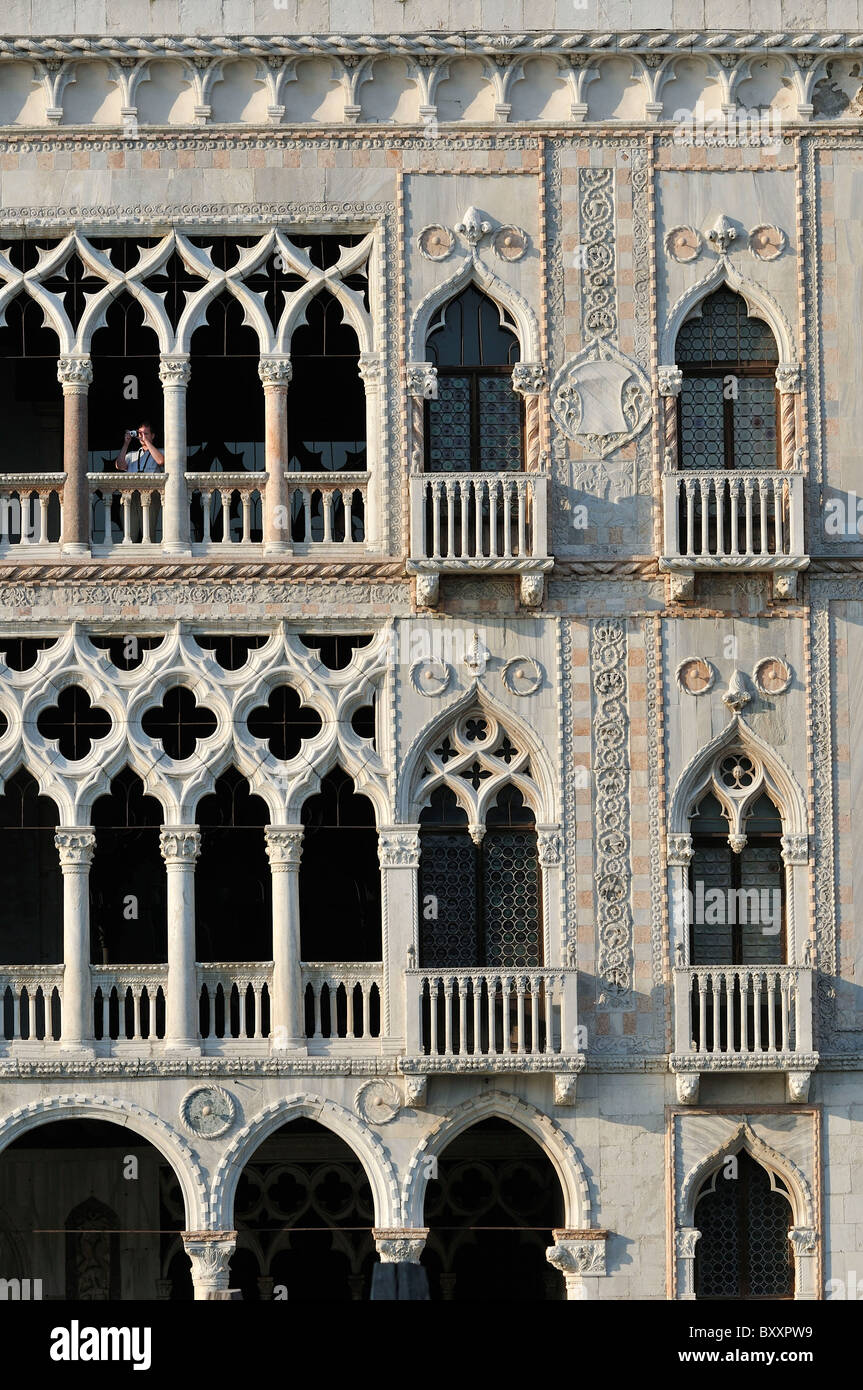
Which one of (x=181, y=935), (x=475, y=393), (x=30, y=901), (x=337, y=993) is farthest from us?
(x=30, y=901)

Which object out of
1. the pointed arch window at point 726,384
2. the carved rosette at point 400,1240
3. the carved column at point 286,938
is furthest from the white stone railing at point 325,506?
the carved rosette at point 400,1240

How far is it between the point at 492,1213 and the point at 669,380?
28.0 feet

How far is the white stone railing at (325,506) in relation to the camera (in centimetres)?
2816

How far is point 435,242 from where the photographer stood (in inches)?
1108

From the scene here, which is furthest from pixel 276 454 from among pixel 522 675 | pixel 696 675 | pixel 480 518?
pixel 696 675

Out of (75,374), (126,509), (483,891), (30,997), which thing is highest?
(75,374)

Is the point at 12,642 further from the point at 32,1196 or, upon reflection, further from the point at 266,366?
the point at 32,1196

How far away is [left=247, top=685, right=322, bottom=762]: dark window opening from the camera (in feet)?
92.0

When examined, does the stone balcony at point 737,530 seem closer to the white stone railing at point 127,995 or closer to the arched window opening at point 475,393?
the arched window opening at point 475,393

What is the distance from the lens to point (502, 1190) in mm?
30125

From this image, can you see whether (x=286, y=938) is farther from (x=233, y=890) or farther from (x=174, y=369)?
(x=174, y=369)

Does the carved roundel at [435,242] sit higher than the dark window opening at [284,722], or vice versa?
the carved roundel at [435,242]

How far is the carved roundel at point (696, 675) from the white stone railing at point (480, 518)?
Answer: 5.58 feet

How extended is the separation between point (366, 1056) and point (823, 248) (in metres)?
8.64
